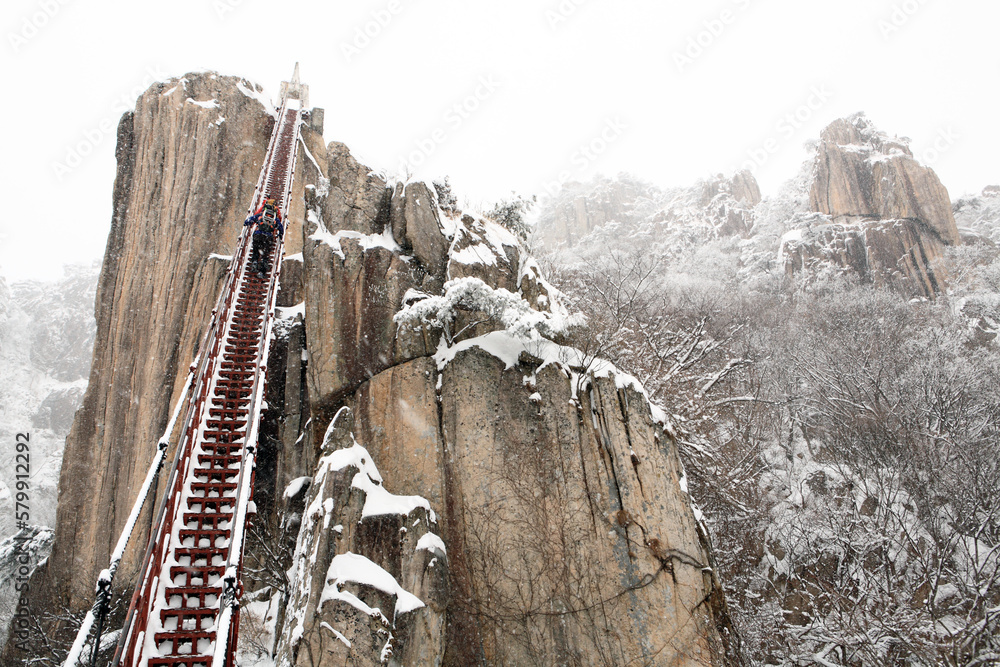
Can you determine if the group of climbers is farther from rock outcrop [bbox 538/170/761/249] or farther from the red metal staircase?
rock outcrop [bbox 538/170/761/249]

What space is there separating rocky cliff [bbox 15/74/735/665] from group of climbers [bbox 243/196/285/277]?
5.35 ft

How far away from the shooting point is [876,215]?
32.9 meters

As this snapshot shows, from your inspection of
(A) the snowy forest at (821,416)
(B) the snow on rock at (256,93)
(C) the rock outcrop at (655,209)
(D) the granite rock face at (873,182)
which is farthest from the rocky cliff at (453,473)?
(C) the rock outcrop at (655,209)

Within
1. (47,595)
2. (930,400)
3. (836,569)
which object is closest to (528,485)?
(836,569)

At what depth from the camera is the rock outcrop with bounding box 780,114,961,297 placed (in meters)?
30.0

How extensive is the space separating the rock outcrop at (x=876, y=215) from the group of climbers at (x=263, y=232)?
3116cm

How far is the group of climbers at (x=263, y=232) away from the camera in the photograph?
39.8 ft

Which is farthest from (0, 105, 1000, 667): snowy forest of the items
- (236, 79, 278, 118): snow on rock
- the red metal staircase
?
(236, 79, 278, 118): snow on rock

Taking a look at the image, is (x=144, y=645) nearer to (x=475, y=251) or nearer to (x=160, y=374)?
(x=475, y=251)

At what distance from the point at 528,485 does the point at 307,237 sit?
6886 mm

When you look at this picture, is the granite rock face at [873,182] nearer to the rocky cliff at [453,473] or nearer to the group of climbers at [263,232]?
the rocky cliff at [453,473]

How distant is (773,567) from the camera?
434 inches

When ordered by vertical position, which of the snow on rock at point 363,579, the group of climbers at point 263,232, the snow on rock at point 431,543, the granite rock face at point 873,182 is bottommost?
the snow on rock at point 363,579

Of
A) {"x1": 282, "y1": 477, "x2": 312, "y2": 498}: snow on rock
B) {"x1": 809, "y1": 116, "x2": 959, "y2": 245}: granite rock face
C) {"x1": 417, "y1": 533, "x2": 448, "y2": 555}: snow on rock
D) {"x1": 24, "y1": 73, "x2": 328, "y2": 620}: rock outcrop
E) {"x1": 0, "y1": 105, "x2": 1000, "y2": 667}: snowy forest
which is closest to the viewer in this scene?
{"x1": 417, "y1": 533, "x2": 448, "y2": 555}: snow on rock
